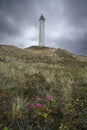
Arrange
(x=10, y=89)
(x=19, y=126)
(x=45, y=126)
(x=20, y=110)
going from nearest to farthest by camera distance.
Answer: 1. (x=19, y=126)
2. (x=45, y=126)
3. (x=20, y=110)
4. (x=10, y=89)

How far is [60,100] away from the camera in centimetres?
411

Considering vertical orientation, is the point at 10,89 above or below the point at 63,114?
above

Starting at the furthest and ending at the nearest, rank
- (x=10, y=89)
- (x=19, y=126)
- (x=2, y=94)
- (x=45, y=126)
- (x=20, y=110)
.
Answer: (x=10, y=89) → (x=2, y=94) → (x=20, y=110) → (x=45, y=126) → (x=19, y=126)

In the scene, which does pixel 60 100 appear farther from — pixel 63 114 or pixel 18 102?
pixel 18 102

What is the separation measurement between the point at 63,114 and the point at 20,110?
87 centimetres

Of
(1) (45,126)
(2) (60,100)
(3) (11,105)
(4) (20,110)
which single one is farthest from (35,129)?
(2) (60,100)

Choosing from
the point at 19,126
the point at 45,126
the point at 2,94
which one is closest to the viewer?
the point at 19,126

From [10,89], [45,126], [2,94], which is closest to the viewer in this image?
[45,126]

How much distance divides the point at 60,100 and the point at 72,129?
1029 millimetres

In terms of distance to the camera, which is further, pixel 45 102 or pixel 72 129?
pixel 45 102

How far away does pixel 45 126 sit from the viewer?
10.5 ft

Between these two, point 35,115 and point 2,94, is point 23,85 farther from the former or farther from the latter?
point 35,115

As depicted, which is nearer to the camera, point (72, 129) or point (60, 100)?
point (72, 129)

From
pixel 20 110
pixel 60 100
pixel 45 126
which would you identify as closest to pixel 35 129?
pixel 45 126
